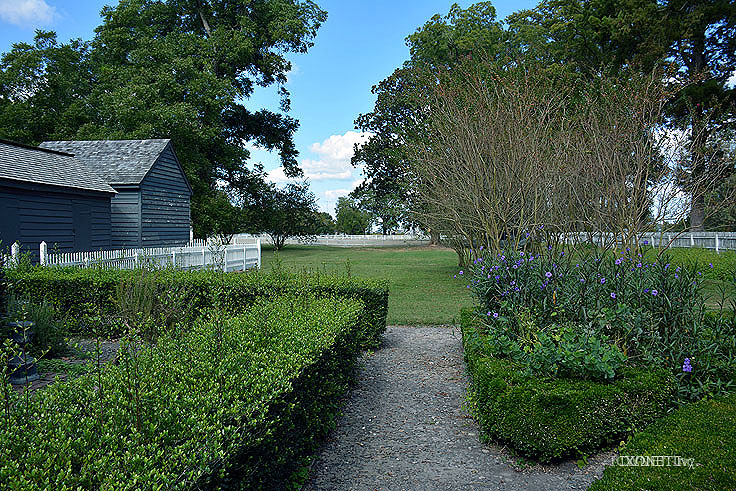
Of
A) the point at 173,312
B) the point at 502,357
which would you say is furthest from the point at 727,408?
the point at 173,312

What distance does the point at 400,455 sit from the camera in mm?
3957

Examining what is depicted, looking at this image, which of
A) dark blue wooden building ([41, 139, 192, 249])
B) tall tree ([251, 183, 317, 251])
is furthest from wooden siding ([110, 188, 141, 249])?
tall tree ([251, 183, 317, 251])

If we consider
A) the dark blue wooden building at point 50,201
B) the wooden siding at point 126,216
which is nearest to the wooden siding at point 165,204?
the wooden siding at point 126,216

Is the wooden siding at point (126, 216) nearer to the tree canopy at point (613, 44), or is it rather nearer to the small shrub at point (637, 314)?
the tree canopy at point (613, 44)

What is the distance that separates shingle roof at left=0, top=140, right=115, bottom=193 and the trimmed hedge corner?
45.7 ft

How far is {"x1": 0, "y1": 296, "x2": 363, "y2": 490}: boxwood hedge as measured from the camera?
1.79m

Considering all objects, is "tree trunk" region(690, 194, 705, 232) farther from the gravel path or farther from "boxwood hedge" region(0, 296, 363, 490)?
"boxwood hedge" region(0, 296, 363, 490)

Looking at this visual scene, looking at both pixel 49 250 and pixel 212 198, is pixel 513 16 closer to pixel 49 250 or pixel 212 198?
pixel 212 198

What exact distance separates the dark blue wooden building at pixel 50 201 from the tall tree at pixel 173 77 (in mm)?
7217

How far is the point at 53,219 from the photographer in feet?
44.0

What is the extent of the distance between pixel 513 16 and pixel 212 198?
22301 mm

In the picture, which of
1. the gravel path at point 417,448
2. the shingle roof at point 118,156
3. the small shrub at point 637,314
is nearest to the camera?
the gravel path at point 417,448

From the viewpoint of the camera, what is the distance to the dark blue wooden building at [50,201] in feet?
39.7

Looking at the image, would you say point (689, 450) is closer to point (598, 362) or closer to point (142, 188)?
point (598, 362)
